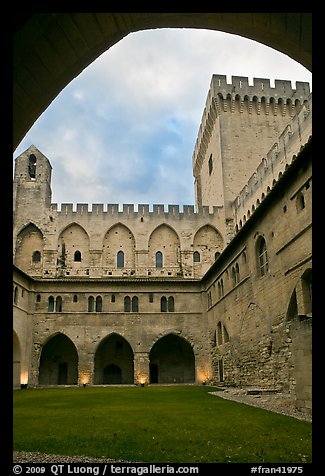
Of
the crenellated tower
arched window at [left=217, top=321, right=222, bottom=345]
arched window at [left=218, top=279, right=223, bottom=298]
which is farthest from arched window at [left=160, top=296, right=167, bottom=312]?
the crenellated tower

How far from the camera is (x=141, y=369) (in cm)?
3469

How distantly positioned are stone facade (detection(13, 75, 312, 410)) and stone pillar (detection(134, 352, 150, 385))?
8 centimetres

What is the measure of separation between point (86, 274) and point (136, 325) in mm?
7852

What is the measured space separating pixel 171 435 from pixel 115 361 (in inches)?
1192

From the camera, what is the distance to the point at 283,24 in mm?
3768

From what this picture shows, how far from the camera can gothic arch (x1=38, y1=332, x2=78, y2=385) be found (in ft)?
123

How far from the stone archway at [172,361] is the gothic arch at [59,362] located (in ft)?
21.9

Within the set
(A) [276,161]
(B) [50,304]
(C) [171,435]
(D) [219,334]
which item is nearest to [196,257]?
(D) [219,334]

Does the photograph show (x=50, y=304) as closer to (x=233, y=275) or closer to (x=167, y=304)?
(x=167, y=304)

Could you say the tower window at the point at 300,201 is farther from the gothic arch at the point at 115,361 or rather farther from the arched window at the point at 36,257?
the arched window at the point at 36,257
